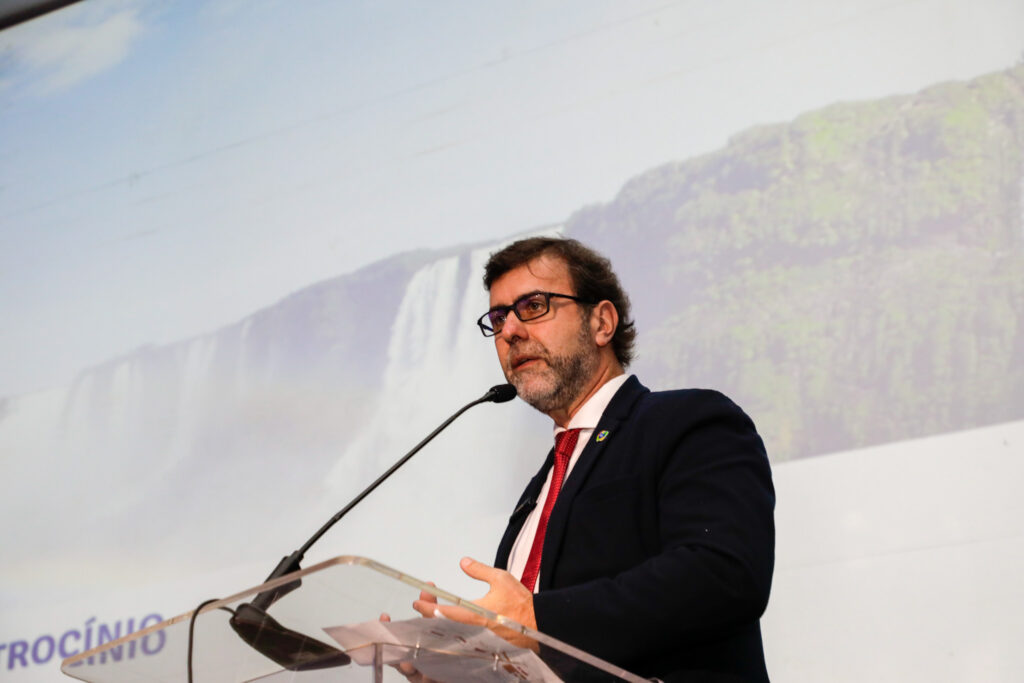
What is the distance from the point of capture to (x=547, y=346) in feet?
7.21

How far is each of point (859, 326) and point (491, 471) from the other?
3.21 feet

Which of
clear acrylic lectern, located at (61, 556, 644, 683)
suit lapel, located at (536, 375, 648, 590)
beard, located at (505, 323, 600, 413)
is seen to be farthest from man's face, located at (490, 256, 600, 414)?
clear acrylic lectern, located at (61, 556, 644, 683)

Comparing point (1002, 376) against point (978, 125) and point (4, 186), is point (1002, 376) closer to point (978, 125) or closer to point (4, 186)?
point (978, 125)

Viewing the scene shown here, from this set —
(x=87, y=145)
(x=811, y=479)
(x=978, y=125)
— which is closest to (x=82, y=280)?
(x=87, y=145)

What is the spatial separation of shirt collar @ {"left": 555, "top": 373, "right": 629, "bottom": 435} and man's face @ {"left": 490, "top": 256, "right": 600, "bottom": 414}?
0.20ft

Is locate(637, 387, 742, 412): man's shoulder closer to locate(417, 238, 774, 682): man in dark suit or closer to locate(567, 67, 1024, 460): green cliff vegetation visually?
locate(417, 238, 774, 682): man in dark suit

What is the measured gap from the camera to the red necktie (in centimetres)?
189

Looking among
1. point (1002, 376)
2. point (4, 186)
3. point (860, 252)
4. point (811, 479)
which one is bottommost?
point (811, 479)

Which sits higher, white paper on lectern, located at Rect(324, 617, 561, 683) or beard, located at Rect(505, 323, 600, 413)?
beard, located at Rect(505, 323, 600, 413)

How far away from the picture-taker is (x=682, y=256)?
2.72 m

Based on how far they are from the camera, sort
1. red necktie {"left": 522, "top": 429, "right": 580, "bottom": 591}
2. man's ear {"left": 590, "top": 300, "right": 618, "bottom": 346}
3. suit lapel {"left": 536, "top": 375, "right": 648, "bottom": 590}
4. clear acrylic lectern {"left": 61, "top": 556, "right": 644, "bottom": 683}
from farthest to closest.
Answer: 1. man's ear {"left": 590, "top": 300, "right": 618, "bottom": 346}
2. red necktie {"left": 522, "top": 429, "right": 580, "bottom": 591}
3. suit lapel {"left": 536, "top": 375, "right": 648, "bottom": 590}
4. clear acrylic lectern {"left": 61, "top": 556, "right": 644, "bottom": 683}

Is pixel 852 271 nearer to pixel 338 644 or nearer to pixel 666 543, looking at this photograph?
pixel 666 543

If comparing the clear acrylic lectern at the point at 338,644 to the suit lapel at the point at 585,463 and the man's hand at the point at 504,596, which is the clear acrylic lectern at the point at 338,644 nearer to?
the man's hand at the point at 504,596

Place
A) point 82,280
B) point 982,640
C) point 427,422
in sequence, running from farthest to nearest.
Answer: point 82,280 → point 427,422 → point 982,640
